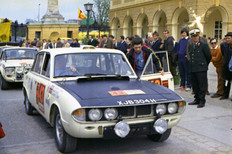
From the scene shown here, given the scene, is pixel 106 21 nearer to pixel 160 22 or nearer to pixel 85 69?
pixel 160 22

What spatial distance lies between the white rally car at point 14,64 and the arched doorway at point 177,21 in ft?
64.2

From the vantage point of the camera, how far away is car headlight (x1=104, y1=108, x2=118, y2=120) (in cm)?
458

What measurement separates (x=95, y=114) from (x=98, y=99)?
0.23m

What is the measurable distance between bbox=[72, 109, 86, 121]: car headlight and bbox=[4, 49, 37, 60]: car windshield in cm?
893

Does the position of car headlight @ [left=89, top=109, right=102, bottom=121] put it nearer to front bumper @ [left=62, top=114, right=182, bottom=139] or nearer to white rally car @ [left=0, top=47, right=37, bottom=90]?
front bumper @ [left=62, top=114, right=182, bottom=139]

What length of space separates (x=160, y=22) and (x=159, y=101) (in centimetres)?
3373

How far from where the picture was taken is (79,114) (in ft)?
14.9

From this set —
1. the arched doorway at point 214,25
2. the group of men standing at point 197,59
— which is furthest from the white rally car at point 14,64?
the arched doorway at point 214,25

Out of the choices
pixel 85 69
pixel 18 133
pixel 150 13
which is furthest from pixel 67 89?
pixel 150 13

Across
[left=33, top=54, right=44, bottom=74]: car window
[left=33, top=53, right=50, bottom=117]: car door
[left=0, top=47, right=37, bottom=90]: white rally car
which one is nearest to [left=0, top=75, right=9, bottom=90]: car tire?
[left=0, top=47, right=37, bottom=90]: white rally car

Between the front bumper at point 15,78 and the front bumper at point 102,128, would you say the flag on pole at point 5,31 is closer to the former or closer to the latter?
the front bumper at point 15,78

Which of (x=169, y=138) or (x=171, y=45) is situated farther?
(x=171, y=45)

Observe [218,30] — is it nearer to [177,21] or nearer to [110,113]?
[177,21]

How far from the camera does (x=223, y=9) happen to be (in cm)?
2781
